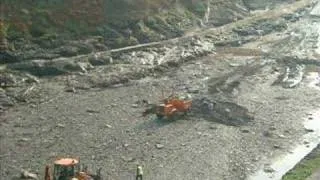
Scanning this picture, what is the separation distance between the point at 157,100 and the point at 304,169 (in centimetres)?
1424

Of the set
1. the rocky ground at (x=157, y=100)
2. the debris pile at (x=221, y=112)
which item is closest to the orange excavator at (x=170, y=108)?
the rocky ground at (x=157, y=100)

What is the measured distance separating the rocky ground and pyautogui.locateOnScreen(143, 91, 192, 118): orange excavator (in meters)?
0.56

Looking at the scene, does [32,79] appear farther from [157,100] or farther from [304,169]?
[304,169]

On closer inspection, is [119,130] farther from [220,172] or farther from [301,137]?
[301,137]

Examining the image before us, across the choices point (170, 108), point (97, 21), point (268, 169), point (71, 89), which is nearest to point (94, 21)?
point (97, 21)

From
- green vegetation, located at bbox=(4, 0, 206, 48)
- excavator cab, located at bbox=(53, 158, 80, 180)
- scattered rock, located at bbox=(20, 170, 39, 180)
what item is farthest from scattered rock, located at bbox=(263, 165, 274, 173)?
green vegetation, located at bbox=(4, 0, 206, 48)

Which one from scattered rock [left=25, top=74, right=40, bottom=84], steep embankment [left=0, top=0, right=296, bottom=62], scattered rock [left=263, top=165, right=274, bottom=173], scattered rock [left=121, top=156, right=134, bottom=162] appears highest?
steep embankment [left=0, top=0, right=296, bottom=62]

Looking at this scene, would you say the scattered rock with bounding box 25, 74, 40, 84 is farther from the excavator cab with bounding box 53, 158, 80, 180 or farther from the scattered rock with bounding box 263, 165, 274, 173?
the scattered rock with bounding box 263, 165, 274, 173

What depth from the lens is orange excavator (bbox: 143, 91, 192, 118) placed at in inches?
1433

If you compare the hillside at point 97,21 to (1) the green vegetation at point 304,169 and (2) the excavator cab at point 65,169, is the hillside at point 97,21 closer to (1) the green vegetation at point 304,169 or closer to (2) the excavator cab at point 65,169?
(2) the excavator cab at point 65,169

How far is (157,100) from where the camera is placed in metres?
41.1

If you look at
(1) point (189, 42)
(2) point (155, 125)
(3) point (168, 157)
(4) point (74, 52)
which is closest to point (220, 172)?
(3) point (168, 157)

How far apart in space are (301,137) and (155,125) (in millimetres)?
8426

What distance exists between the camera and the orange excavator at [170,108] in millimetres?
36406
